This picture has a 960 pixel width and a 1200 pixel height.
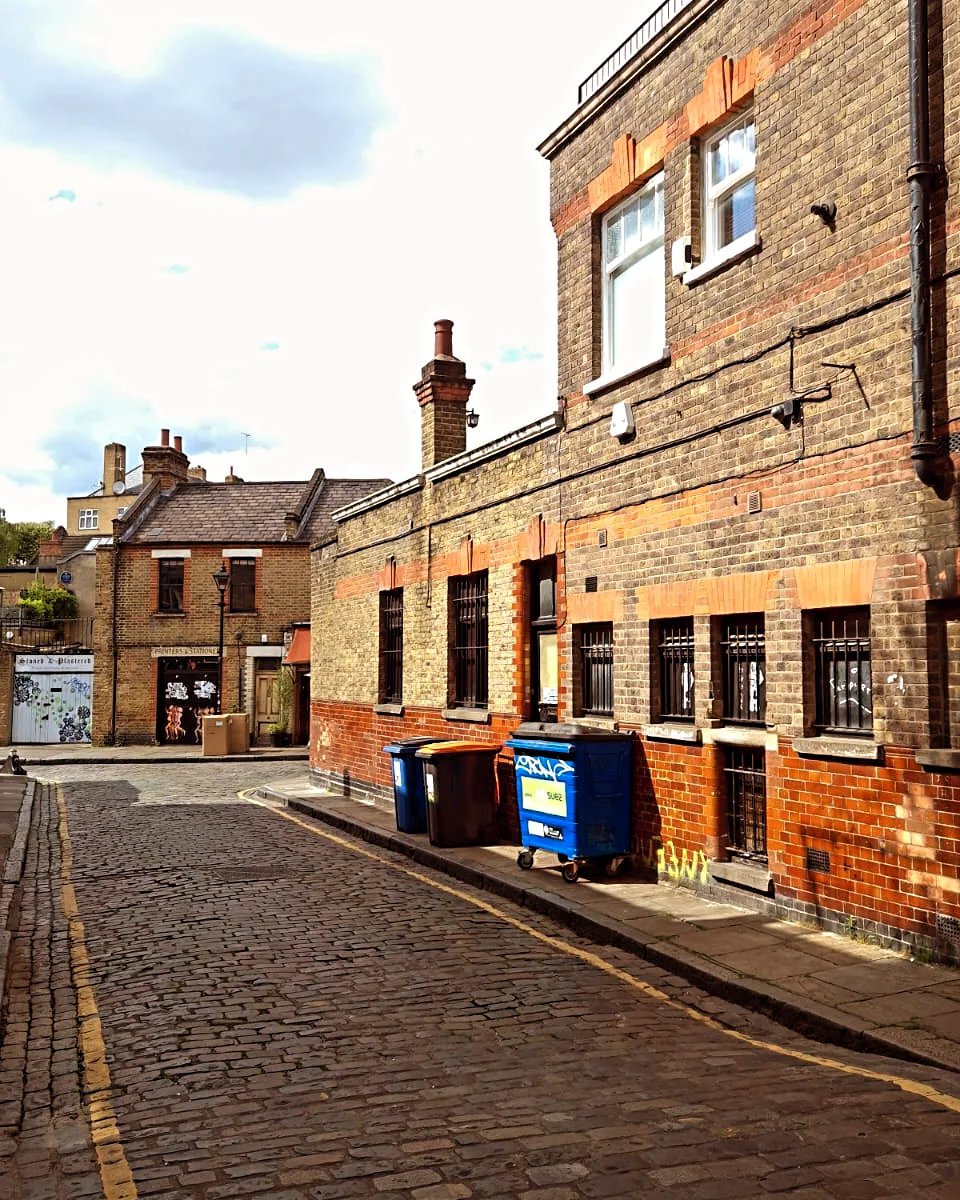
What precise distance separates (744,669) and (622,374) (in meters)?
3.42

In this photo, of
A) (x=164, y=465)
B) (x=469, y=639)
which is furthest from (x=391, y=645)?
(x=164, y=465)

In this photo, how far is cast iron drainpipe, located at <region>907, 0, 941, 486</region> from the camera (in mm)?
7309

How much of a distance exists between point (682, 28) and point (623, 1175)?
9.80 metres

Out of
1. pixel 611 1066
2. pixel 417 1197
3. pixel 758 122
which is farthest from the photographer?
pixel 758 122

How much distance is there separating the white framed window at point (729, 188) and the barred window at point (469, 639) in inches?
228

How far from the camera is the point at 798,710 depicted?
8.55 m

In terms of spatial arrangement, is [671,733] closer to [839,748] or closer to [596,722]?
[596,722]

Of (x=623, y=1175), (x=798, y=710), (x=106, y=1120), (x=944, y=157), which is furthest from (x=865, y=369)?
(x=106, y=1120)

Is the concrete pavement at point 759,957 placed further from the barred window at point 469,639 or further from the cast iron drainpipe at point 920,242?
the cast iron drainpipe at point 920,242

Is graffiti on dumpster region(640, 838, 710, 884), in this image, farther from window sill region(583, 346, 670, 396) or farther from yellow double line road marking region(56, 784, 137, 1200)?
yellow double line road marking region(56, 784, 137, 1200)

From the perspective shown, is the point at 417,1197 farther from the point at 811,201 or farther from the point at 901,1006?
the point at 811,201

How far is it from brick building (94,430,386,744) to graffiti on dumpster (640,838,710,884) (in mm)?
24236

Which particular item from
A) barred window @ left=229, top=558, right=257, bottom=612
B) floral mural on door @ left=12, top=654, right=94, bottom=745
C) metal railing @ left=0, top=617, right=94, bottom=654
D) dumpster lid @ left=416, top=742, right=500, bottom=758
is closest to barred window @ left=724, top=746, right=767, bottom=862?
dumpster lid @ left=416, top=742, right=500, bottom=758

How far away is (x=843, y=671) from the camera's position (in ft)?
27.2
